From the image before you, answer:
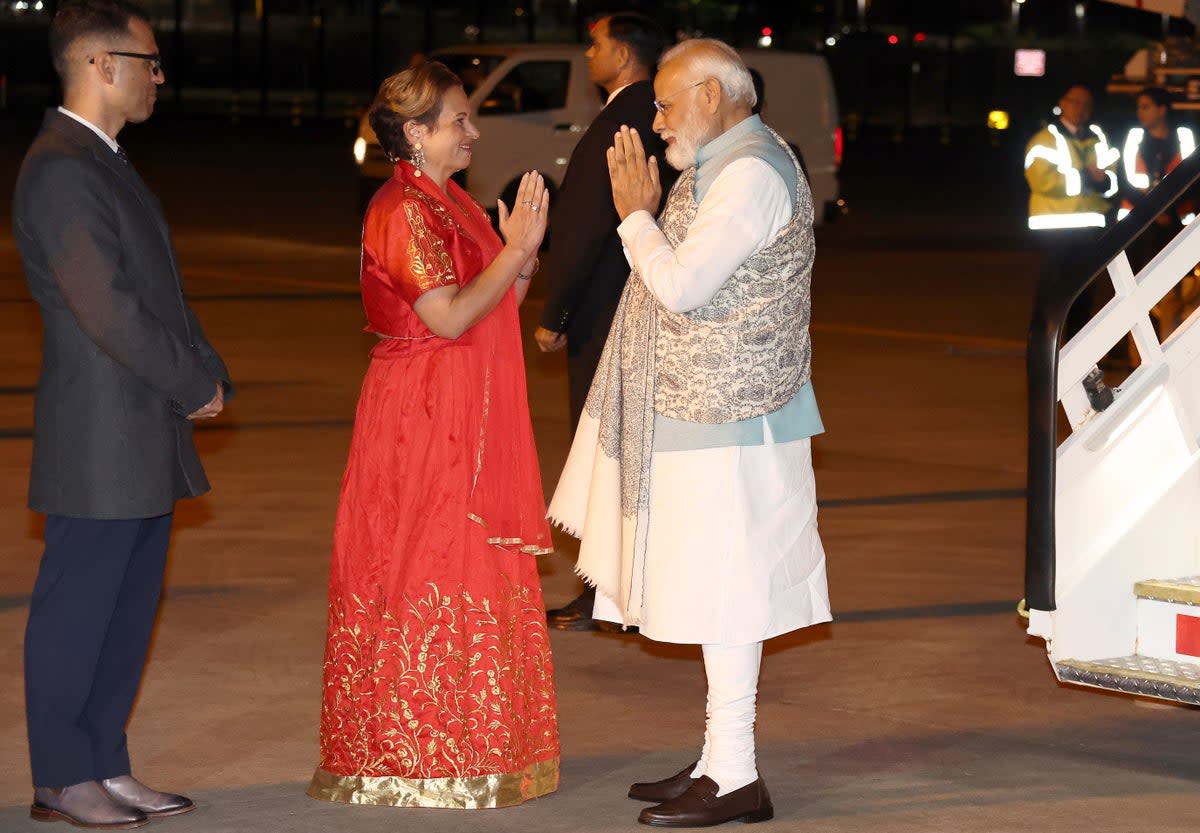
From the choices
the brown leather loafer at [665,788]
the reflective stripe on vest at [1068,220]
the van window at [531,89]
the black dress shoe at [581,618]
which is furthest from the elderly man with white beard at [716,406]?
the van window at [531,89]

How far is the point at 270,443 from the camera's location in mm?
10414

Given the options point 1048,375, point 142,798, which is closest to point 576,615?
point 142,798

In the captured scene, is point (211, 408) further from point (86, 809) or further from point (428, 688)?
point (86, 809)

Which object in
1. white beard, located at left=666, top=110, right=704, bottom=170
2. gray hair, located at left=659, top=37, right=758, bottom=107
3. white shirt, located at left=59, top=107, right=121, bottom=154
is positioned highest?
gray hair, located at left=659, top=37, right=758, bottom=107

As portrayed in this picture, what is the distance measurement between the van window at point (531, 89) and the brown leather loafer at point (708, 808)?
17.0 metres

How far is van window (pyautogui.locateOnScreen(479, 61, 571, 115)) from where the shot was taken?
2152 cm

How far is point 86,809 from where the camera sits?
16.1ft

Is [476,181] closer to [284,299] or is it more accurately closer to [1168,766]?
[284,299]

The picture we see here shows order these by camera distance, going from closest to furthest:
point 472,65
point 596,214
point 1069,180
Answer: point 596,214, point 1069,180, point 472,65

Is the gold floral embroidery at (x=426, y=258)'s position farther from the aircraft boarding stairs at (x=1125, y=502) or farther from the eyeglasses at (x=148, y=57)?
the aircraft boarding stairs at (x=1125, y=502)

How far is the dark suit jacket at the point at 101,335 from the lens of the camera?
15.2 feet

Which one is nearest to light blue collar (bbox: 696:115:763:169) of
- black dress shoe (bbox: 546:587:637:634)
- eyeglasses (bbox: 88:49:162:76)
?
eyeglasses (bbox: 88:49:162:76)

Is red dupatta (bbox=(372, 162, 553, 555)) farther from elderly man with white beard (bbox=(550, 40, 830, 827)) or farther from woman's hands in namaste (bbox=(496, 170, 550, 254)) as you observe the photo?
elderly man with white beard (bbox=(550, 40, 830, 827))

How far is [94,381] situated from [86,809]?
1.02 m
